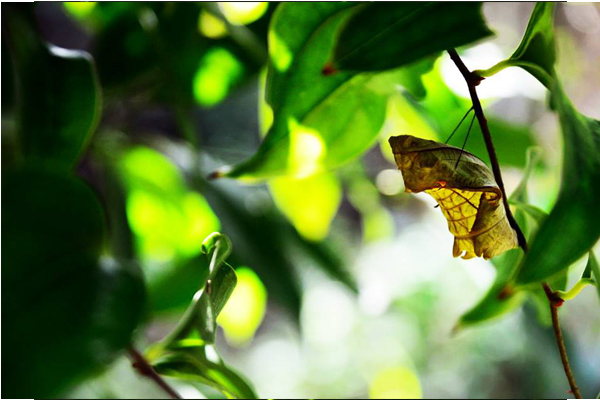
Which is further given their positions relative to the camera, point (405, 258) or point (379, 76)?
point (405, 258)

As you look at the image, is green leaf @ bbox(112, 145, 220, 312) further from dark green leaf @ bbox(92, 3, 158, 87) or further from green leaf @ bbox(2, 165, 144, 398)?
green leaf @ bbox(2, 165, 144, 398)

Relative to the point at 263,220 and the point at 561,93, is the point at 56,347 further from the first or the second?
the point at 263,220

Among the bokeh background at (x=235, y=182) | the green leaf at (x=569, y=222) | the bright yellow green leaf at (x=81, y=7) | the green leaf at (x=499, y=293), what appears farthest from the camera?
the bright yellow green leaf at (x=81, y=7)

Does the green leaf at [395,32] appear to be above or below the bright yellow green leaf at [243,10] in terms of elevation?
below

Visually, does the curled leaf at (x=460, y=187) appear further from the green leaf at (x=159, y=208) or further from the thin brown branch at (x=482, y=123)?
the green leaf at (x=159, y=208)

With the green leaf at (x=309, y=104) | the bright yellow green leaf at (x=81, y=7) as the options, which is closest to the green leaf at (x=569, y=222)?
the green leaf at (x=309, y=104)

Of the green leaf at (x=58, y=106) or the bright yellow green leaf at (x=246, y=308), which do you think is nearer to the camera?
the green leaf at (x=58, y=106)

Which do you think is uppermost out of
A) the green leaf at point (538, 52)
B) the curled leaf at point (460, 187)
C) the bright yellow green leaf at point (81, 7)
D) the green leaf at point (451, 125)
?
the bright yellow green leaf at point (81, 7)

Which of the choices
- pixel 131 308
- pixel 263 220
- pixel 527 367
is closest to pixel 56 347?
pixel 131 308
